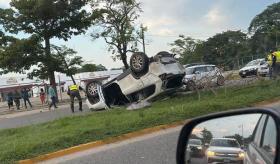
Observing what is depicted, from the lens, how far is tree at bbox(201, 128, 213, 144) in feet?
10.6

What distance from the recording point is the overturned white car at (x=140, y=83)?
1973 centimetres

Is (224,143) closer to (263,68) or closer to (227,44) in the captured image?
(263,68)

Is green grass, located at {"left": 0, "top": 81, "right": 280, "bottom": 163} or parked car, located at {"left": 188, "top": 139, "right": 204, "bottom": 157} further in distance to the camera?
green grass, located at {"left": 0, "top": 81, "right": 280, "bottom": 163}

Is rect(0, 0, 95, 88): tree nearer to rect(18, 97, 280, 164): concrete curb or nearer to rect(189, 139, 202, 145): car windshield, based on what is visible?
rect(18, 97, 280, 164): concrete curb

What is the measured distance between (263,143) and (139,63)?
16763 millimetres

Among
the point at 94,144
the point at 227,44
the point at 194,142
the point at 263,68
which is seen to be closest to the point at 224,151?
the point at 194,142

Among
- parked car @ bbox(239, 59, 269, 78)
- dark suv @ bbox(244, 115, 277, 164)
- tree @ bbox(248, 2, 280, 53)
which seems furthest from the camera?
tree @ bbox(248, 2, 280, 53)

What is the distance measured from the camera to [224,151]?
10.2 feet

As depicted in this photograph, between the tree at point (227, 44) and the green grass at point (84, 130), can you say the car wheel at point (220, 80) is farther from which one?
the tree at point (227, 44)

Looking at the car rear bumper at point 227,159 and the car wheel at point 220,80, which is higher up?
the car wheel at point 220,80

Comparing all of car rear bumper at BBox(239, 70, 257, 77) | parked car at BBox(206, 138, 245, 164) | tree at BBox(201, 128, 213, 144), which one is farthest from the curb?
car rear bumper at BBox(239, 70, 257, 77)

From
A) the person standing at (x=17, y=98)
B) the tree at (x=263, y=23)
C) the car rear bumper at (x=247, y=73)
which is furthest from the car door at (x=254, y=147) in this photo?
the tree at (x=263, y=23)

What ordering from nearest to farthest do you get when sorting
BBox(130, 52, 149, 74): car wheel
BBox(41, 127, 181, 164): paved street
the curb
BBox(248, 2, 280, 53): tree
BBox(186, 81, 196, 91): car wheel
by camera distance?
BBox(41, 127, 181, 164): paved street
the curb
BBox(130, 52, 149, 74): car wheel
BBox(186, 81, 196, 91): car wheel
BBox(248, 2, 280, 53): tree

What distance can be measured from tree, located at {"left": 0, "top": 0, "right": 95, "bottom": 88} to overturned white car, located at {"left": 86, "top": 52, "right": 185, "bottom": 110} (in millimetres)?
19487
